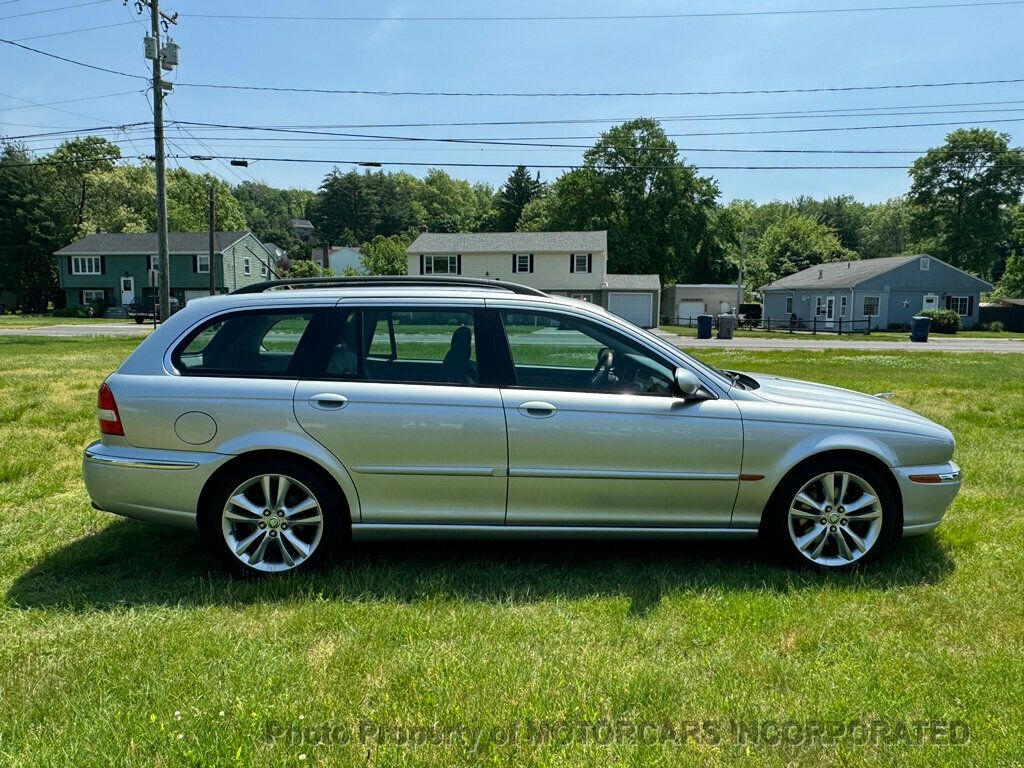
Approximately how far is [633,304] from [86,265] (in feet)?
142

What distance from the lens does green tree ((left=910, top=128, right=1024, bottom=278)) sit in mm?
57812

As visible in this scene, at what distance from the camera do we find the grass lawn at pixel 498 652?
252cm

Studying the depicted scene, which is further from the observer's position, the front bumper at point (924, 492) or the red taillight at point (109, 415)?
the front bumper at point (924, 492)

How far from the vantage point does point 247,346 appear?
13.7 ft

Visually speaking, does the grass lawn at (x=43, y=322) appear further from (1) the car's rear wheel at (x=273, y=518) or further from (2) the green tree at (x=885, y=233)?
(2) the green tree at (x=885, y=233)

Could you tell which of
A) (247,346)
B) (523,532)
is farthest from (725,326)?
(247,346)

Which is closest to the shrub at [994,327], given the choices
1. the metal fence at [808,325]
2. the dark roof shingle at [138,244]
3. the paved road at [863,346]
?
the metal fence at [808,325]

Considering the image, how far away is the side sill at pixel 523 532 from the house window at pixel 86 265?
2406 inches

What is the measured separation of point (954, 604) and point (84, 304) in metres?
65.4

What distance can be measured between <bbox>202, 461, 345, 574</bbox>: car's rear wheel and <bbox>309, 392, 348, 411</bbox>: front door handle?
370 millimetres

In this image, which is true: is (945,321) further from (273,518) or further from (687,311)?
(273,518)

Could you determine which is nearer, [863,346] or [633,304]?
[863,346]

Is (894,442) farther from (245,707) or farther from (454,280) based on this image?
(245,707)

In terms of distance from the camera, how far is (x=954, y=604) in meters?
3.68
